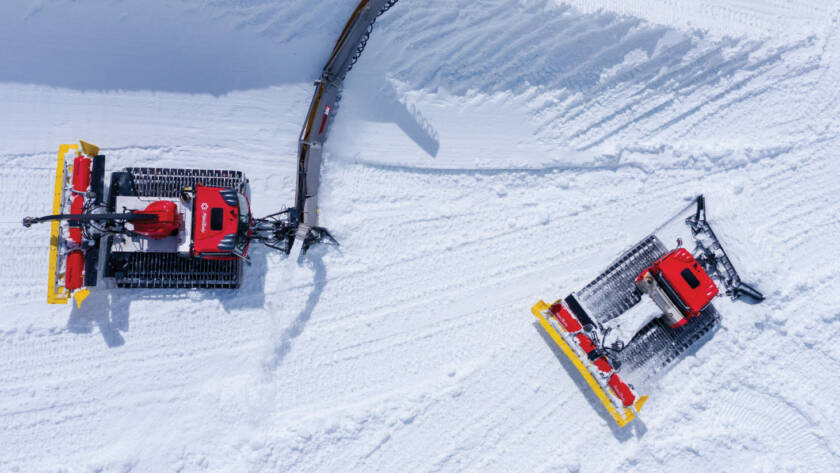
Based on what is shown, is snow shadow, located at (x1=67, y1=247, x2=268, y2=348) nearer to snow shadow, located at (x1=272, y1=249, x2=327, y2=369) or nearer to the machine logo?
snow shadow, located at (x1=272, y1=249, x2=327, y2=369)

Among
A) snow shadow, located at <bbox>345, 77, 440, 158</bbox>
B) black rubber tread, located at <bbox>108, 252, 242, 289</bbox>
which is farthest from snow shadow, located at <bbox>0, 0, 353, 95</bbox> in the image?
black rubber tread, located at <bbox>108, 252, 242, 289</bbox>

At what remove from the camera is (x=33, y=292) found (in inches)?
343

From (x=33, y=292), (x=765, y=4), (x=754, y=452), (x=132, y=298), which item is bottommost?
(x=754, y=452)

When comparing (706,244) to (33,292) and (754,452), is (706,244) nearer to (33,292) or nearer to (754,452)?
(754,452)

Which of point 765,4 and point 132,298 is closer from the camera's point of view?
point 132,298

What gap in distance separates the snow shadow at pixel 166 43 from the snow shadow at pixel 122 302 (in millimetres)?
3317

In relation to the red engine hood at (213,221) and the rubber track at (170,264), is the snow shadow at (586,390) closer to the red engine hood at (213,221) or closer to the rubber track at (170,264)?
the red engine hood at (213,221)

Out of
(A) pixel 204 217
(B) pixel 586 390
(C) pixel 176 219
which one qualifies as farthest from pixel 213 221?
(B) pixel 586 390

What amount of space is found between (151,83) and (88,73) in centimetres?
101

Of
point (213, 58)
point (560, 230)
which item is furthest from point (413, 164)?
point (213, 58)

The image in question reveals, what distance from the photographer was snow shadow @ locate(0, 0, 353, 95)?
8764 millimetres

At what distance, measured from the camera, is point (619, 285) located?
909 centimetres

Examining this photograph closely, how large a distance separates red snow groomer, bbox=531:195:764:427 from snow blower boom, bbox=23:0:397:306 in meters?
4.32

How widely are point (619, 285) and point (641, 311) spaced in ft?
1.82
